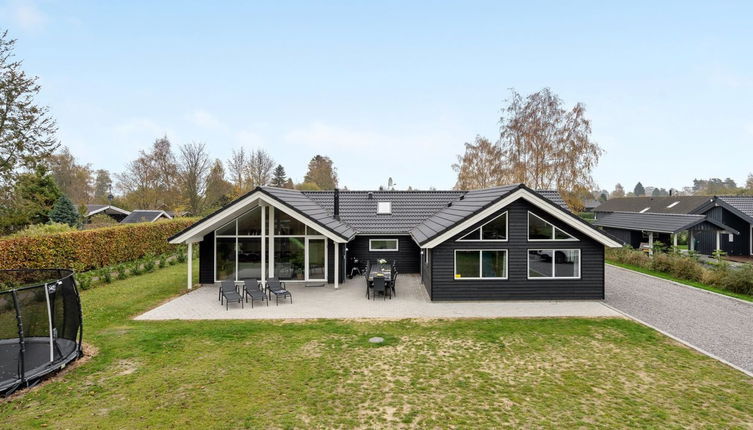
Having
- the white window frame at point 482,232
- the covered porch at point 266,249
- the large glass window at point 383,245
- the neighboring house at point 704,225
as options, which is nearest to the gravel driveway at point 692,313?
the white window frame at point 482,232

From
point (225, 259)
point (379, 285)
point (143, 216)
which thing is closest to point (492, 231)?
point (379, 285)

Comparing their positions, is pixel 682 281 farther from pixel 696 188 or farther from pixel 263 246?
pixel 696 188

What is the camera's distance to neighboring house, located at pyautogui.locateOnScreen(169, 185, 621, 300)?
12.5 m

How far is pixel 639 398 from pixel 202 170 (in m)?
39.5

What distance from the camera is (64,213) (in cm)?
3484

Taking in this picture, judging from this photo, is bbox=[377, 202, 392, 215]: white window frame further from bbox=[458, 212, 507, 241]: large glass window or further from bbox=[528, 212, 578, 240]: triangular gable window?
bbox=[528, 212, 578, 240]: triangular gable window

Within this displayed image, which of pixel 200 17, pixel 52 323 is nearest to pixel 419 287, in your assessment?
pixel 52 323

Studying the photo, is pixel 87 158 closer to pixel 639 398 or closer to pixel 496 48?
pixel 496 48

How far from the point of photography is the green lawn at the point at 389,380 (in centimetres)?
548

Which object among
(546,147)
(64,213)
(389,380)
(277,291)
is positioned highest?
(546,147)

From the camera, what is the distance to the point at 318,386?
649 centimetres

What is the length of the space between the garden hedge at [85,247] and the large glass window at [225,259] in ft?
25.7

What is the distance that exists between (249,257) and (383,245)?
252 inches

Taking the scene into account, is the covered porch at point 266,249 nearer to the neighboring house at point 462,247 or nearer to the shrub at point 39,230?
the neighboring house at point 462,247
